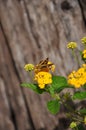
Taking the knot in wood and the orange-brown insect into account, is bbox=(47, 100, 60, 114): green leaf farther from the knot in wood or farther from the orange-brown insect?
the knot in wood

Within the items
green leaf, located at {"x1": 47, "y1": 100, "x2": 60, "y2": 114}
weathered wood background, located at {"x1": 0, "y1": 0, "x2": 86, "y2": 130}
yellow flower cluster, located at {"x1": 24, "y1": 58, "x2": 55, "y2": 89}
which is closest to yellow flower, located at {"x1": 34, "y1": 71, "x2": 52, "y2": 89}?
yellow flower cluster, located at {"x1": 24, "y1": 58, "x2": 55, "y2": 89}

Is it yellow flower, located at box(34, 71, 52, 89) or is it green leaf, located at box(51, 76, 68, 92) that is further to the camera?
green leaf, located at box(51, 76, 68, 92)

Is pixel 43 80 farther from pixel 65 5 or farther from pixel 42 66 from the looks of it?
pixel 65 5

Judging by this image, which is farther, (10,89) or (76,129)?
(10,89)

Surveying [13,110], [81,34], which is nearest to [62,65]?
[81,34]

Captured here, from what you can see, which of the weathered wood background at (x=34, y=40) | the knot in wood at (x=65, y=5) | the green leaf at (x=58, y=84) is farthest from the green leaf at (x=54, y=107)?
the knot in wood at (x=65, y=5)

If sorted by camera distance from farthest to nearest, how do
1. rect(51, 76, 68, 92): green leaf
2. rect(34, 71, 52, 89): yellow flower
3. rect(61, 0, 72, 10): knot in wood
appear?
rect(61, 0, 72, 10): knot in wood, rect(51, 76, 68, 92): green leaf, rect(34, 71, 52, 89): yellow flower

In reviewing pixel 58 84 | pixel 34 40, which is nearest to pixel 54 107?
pixel 58 84

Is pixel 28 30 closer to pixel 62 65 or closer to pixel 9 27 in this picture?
pixel 9 27

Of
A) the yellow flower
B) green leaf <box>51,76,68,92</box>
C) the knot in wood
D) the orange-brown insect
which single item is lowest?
green leaf <box>51,76,68,92</box>
